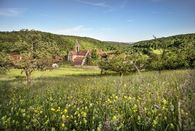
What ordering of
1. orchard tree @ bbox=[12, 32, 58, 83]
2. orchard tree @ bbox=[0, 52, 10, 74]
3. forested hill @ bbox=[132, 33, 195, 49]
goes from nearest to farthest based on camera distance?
forested hill @ bbox=[132, 33, 195, 49], orchard tree @ bbox=[12, 32, 58, 83], orchard tree @ bbox=[0, 52, 10, 74]

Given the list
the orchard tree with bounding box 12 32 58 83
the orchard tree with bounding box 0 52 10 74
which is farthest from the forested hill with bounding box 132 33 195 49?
the orchard tree with bounding box 0 52 10 74

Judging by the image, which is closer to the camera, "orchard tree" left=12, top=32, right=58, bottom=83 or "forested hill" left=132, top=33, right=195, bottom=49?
"forested hill" left=132, top=33, right=195, bottom=49

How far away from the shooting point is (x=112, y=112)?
4012 mm

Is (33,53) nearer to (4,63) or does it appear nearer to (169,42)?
(4,63)

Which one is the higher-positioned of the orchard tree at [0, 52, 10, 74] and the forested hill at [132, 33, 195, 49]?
the forested hill at [132, 33, 195, 49]

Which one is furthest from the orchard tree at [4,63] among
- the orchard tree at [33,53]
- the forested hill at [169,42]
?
the forested hill at [169,42]

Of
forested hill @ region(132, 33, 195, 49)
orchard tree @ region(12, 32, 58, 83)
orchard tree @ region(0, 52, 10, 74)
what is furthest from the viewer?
orchard tree @ region(0, 52, 10, 74)

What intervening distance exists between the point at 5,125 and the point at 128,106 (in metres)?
1.84

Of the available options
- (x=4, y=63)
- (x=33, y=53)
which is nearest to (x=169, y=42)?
(x=33, y=53)

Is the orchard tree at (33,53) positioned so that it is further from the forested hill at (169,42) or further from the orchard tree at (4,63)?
the forested hill at (169,42)

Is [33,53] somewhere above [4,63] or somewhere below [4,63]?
above

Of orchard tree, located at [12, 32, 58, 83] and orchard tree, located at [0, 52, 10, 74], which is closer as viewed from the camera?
orchard tree, located at [12, 32, 58, 83]

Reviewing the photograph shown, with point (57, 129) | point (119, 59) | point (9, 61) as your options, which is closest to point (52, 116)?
point (57, 129)

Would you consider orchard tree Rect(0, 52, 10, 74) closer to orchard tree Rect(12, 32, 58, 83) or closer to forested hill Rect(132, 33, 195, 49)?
orchard tree Rect(12, 32, 58, 83)
